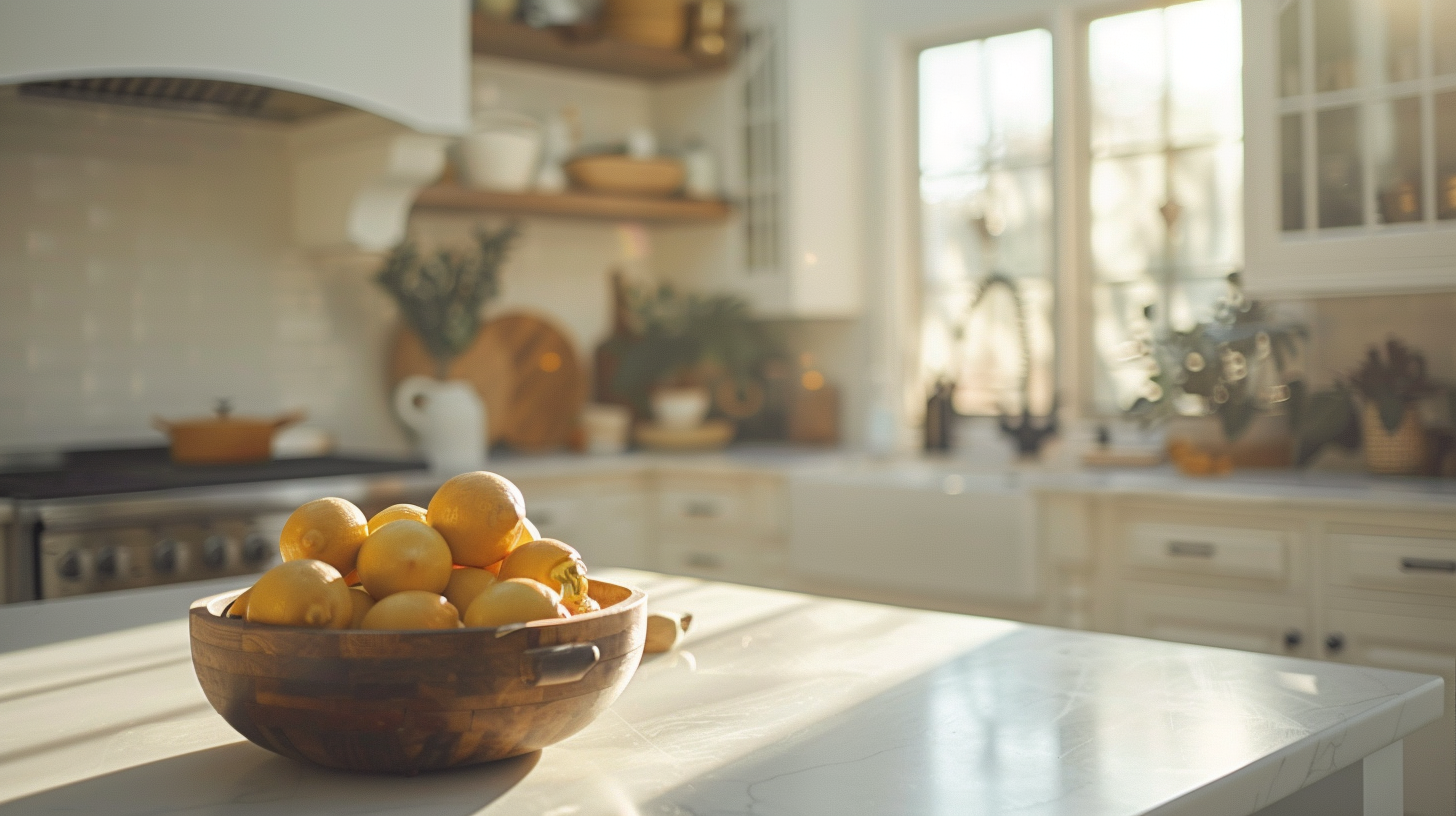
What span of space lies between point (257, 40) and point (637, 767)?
8.10ft

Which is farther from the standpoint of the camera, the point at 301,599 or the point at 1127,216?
the point at 1127,216

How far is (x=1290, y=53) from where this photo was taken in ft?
9.89

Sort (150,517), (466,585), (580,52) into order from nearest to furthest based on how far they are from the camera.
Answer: (466,585) → (150,517) → (580,52)

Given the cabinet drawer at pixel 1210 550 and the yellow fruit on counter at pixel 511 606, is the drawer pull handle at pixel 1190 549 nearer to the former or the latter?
the cabinet drawer at pixel 1210 550

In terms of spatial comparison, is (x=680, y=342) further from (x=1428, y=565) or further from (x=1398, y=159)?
(x=1428, y=565)

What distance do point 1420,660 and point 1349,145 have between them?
1122 millimetres

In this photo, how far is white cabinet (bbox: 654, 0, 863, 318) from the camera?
13.5 feet

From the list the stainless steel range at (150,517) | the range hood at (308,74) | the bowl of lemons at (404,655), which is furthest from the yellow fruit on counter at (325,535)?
the range hood at (308,74)

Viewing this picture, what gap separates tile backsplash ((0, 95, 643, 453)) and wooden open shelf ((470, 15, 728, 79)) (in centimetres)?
60

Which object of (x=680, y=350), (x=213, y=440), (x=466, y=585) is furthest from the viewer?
(x=680, y=350)

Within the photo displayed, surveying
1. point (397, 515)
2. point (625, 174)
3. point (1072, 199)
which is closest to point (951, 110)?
point (1072, 199)

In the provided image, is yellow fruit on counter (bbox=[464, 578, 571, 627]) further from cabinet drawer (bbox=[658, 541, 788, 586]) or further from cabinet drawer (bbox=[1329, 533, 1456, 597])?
cabinet drawer (bbox=[658, 541, 788, 586])

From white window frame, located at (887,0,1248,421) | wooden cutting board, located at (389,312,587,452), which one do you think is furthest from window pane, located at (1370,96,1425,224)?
wooden cutting board, located at (389,312,587,452)

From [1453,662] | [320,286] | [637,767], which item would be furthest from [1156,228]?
[637,767]
